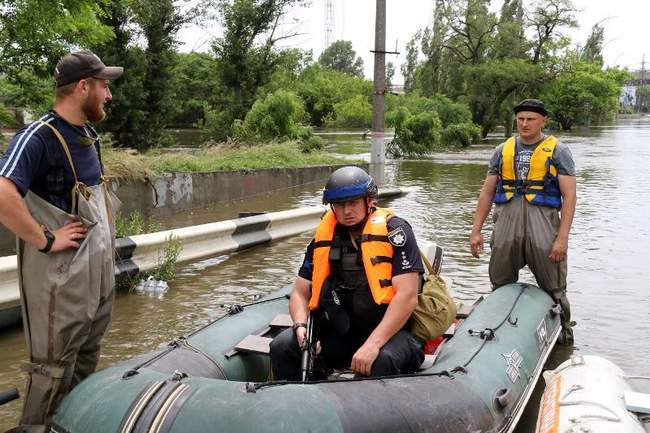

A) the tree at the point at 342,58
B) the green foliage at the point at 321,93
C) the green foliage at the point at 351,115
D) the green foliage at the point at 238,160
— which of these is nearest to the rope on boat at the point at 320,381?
Answer: the green foliage at the point at 238,160

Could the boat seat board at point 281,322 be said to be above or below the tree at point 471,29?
below

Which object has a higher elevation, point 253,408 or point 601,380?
point 253,408

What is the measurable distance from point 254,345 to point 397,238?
1228 mm

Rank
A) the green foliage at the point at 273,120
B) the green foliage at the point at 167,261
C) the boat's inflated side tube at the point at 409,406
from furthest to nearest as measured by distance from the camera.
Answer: the green foliage at the point at 273,120 → the green foliage at the point at 167,261 → the boat's inflated side tube at the point at 409,406

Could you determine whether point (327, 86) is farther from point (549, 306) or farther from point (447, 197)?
point (549, 306)

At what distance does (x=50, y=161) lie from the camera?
3615 millimetres

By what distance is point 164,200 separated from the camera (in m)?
12.2

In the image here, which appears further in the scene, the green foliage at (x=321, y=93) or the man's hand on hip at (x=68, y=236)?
the green foliage at (x=321, y=93)

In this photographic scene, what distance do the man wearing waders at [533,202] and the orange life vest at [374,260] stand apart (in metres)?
2.18

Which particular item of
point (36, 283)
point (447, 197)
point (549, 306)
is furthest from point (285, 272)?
point (447, 197)

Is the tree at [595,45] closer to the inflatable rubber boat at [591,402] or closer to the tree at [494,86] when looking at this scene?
the tree at [494,86]

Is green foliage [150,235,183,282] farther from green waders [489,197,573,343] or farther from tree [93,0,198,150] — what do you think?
tree [93,0,198,150]

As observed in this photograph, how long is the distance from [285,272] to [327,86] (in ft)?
203

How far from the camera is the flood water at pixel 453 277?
6.09 meters
